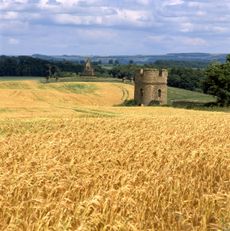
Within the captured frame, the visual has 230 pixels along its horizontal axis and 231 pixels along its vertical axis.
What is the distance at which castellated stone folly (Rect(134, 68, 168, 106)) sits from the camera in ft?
273

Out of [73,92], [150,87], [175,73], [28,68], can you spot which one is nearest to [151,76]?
[150,87]

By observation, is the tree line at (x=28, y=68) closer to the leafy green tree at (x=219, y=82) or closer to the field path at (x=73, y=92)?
the field path at (x=73, y=92)

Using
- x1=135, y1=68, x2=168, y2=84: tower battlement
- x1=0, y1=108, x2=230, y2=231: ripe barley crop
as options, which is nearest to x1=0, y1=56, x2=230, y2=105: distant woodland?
x1=135, y1=68, x2=168, y2=84: tower battlement

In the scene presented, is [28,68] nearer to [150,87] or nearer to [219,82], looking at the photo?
[150,87]

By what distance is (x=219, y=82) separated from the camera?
81.3m

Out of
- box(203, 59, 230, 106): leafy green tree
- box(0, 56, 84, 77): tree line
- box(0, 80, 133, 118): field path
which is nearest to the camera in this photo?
box(203, 59, 230, 106): leafy green tree

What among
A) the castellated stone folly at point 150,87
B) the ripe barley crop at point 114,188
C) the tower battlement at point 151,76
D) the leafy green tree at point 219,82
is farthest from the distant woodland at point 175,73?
the ripe barley crop at point 114,188

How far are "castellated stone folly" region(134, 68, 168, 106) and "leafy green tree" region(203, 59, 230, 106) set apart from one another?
703cm

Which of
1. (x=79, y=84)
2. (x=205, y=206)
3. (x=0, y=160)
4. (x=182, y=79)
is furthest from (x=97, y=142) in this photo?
(x=182, y=79)

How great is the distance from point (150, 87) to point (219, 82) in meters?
10.6

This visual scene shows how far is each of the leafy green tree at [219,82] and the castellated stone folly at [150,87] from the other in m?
7.03

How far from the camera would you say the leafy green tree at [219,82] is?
263 feet

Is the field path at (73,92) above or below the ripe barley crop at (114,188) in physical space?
below

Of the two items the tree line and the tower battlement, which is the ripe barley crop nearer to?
the tower battlement
